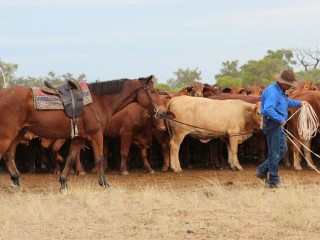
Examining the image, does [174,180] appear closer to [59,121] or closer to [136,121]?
[136,121]

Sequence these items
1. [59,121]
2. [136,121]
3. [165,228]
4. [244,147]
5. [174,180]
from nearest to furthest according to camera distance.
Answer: [165,228] → [59,121] → [174,180] → [136,121] → [244,147]

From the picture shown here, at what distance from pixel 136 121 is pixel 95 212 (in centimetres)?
741

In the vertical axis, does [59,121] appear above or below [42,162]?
above

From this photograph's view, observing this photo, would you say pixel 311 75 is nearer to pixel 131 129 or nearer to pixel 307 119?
pixel 131 129

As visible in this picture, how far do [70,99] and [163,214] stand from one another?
149 inches

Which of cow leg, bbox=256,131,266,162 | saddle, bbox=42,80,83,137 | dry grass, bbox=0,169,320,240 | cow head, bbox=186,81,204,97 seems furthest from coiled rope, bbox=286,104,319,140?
cow head, bbox=186,81,204,97

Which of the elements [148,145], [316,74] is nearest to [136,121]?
[148,145]

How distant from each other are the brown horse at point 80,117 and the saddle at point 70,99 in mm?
111

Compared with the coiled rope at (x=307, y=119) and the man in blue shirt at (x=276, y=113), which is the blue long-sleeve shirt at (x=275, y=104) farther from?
the coiled rope at (x=307, y=119)

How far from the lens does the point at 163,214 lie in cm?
1092

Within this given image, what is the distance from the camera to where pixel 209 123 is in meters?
18.5

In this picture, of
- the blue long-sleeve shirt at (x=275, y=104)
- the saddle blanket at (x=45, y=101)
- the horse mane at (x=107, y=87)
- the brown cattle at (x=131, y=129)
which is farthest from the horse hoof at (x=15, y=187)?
the blue long-sleeve shirt at (x=275, y=104)

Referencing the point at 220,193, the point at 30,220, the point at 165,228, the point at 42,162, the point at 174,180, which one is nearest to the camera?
the point at 165,228

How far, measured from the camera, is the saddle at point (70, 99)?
45.4 feet
